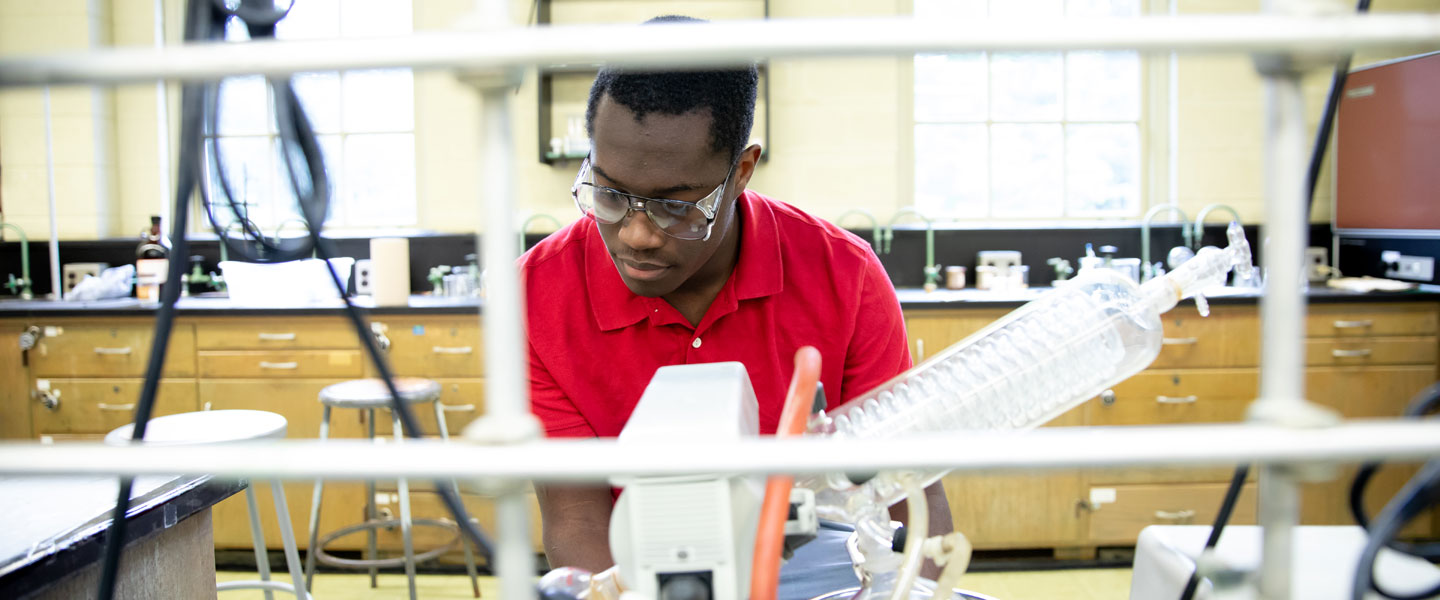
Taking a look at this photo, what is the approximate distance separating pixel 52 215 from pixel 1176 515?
4.78m

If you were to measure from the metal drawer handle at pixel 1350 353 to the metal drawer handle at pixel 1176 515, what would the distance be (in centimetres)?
77

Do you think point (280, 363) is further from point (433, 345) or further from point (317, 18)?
point (317, 18)

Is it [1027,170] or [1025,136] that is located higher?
[1025,136]

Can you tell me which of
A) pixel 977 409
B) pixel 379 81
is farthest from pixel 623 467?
pixel 379 81

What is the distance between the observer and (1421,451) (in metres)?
0.38

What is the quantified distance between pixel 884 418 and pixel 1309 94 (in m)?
3.91

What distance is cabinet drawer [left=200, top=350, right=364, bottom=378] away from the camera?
9.97ft

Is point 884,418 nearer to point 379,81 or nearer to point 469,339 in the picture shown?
point 469,339

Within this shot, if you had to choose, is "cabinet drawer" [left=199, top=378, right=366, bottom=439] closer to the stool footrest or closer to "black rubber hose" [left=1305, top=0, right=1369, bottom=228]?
the stool footrest

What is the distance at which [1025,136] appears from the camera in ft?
12.8

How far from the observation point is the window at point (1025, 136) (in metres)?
3.87

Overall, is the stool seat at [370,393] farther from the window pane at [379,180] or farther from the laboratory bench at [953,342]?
the window pane at [379,180]

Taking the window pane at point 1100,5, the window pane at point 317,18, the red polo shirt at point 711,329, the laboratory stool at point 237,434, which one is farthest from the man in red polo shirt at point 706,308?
the window pane at point 317,18

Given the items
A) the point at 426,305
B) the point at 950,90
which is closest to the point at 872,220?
the point at 950,90
